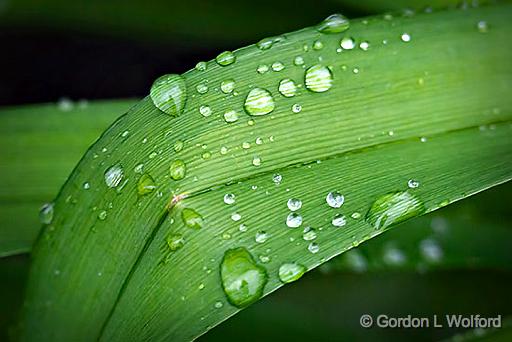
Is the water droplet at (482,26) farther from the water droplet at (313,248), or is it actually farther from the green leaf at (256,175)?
the water droplet at (313,248)

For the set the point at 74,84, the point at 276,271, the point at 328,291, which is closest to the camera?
the point at 276,271

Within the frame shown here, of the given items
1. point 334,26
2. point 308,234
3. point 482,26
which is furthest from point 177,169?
point 482,26

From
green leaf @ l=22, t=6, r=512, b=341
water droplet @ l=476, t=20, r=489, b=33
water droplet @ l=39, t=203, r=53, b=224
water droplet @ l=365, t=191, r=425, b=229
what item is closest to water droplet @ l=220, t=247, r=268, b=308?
green leaf @ l=22, t=6, r=512, b=341

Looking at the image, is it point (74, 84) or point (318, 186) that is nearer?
point (318, 186)

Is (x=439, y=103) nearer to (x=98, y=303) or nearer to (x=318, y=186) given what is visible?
(x=318, y=186)

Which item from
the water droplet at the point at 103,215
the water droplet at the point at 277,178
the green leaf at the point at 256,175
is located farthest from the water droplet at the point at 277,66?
the water droplet at the point at 103,215

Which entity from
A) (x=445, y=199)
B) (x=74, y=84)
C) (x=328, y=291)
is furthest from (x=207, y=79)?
(x=74, y=84)

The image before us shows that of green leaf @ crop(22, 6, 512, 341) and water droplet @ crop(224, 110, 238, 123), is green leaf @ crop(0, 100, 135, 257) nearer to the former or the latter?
green leaf @ crop(22, 6, 512, 341)
